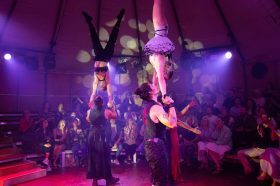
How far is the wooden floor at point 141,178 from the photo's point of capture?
20.1ft

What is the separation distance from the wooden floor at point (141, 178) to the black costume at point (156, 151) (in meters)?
2.55

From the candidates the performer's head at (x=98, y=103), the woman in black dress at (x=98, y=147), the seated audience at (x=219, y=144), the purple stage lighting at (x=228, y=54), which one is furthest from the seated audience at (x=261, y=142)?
the purple stage lighting at (x=228, y=54)

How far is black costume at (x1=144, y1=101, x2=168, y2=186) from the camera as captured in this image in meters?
3.69

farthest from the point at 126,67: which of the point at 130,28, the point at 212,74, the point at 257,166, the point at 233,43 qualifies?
the point at 257,166

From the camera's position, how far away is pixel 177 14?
376 inches

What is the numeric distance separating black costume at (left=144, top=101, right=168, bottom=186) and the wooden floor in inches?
100

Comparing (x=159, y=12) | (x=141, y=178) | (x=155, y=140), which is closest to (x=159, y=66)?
(x=159, y=12)

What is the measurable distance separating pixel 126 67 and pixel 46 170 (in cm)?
510

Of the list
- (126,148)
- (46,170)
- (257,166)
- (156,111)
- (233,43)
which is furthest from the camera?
(233,43)

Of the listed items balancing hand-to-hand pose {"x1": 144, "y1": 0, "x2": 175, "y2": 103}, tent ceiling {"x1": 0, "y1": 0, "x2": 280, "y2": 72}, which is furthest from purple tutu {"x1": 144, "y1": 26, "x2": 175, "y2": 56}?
tent ceiling {"x1": 0, "y1": 0, "x2": 280, "y2": 72}

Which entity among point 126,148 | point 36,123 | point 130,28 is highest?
point 130,28

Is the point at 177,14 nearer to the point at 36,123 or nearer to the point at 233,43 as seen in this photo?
the point at 233,43

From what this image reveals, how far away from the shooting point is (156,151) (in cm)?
370

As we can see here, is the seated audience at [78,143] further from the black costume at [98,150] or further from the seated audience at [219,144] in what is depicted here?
the seated audience at [219,144]
